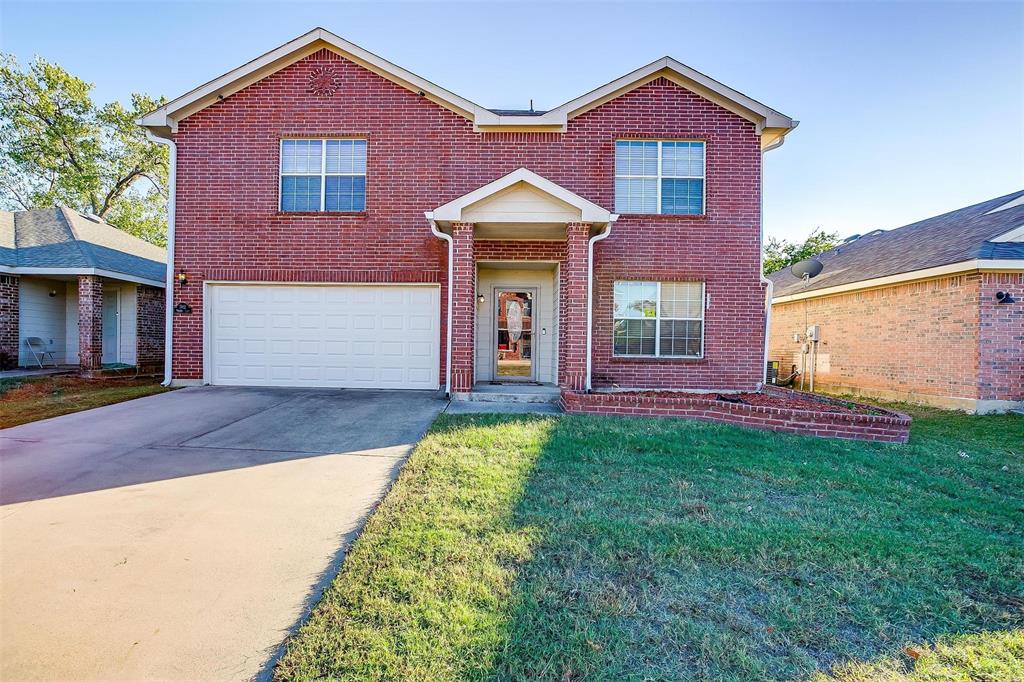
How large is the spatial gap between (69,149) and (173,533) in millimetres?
29016

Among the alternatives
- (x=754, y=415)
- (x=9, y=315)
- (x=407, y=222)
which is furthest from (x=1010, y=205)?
(x=9, y=315)

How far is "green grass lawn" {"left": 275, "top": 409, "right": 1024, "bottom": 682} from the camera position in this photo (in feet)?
7.09

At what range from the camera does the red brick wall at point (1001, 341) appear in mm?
9289

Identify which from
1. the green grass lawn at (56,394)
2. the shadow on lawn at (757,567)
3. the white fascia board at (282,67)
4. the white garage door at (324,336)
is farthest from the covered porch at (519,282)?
the green grass lawn at (56,394)

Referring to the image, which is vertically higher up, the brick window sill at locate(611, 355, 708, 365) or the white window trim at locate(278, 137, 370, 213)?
the white window trim at locate(278, 137, 370, 213)

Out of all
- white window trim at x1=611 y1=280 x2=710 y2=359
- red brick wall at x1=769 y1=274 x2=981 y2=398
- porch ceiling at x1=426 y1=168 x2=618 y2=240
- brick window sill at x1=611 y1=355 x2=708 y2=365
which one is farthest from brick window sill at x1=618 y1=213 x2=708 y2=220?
red brick wall at x1=769 y1=274 x2=981 y2=398

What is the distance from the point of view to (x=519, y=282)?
33.0 feet

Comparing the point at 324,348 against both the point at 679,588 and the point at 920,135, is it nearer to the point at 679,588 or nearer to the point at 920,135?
the point at 679,588

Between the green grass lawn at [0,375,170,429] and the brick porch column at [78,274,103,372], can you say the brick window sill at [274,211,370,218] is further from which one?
the brick porch column at [78,274,103,372]

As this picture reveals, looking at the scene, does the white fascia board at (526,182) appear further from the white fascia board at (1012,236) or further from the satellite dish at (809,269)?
the white fascia board at (1012,236)

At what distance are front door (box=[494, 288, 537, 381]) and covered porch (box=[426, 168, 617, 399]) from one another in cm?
2

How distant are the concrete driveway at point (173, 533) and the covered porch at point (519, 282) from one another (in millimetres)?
2736

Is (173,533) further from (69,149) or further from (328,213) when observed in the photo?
(69,149)

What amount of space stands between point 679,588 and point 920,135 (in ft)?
49.9
